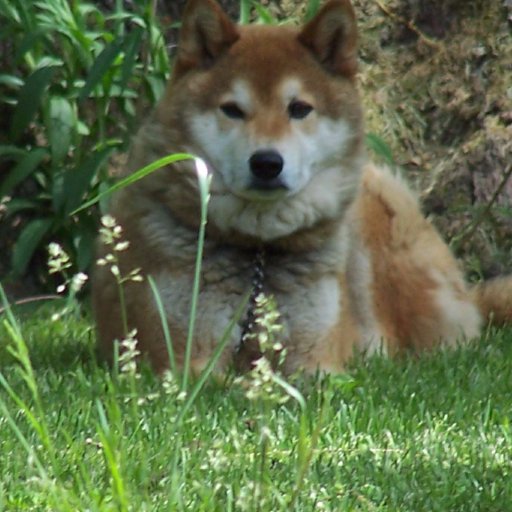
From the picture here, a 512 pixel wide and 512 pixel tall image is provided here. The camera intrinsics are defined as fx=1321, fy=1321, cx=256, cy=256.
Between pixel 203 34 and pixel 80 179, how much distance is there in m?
1.61

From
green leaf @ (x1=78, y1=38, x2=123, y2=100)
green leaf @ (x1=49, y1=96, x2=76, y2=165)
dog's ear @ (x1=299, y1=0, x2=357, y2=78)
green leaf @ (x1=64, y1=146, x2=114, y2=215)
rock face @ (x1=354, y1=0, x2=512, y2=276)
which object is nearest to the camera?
dog's ear @ (x1=299, y1=0, x2=357, y2=78)

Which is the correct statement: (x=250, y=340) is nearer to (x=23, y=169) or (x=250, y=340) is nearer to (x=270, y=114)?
(x=270, y=114)

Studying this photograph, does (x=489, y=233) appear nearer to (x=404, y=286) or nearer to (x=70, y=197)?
(x=404, y=286)

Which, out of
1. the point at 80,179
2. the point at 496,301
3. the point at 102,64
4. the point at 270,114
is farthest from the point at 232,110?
the point at 496,301

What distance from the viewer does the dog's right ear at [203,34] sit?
4.48 metres

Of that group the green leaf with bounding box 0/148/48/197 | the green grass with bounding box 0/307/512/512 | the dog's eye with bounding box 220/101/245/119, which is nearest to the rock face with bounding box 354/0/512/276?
the green leaf with bounding box 0/148/48/197

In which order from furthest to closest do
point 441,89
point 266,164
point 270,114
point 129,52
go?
point 441,89 → point 129,52 → point 270,114 → point 266,164

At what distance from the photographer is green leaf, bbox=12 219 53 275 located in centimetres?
596

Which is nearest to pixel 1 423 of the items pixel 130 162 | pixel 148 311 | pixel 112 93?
pixel 148 311

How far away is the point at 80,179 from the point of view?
5.96m

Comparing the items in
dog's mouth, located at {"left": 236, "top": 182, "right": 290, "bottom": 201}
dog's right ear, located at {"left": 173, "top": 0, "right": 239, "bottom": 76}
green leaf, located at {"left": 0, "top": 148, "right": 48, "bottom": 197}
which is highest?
dog's right ear, located at {"left": 173, "top": 0, "right": 239, "bottom": 76}

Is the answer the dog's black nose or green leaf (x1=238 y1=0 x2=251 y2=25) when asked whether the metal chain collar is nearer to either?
the dog's black nose

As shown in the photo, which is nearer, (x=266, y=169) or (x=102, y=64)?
(x=266, y=169)

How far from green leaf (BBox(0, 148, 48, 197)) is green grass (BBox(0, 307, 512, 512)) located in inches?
61.7
